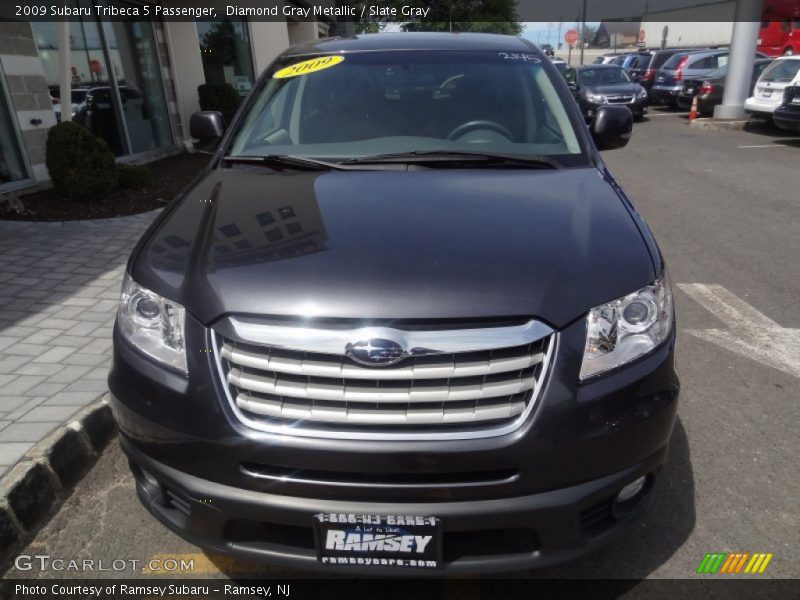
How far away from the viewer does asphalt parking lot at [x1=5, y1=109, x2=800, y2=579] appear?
2279 mm

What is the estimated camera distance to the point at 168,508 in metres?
1.94

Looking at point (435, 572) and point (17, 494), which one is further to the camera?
point (17, 494)

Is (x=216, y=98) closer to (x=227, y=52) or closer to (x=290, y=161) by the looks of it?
(x=227, y=52)

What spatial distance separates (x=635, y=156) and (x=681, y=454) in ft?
33.0

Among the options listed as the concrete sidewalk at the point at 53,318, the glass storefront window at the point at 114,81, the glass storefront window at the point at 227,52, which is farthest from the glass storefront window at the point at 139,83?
the concrete sidewalk at the point at 53,318

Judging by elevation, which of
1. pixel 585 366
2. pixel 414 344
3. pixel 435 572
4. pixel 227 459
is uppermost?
pixel 414 344

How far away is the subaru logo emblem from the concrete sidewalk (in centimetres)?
185

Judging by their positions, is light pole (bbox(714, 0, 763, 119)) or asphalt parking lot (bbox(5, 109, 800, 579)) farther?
light pole (bbox(714, 0, 763, 119))

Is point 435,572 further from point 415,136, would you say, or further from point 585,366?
point 415,136

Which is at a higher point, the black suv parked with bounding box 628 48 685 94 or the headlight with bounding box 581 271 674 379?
the headlight with bounding box 581 271 674 379

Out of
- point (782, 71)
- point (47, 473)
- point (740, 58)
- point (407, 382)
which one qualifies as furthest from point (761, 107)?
point (47, 473)

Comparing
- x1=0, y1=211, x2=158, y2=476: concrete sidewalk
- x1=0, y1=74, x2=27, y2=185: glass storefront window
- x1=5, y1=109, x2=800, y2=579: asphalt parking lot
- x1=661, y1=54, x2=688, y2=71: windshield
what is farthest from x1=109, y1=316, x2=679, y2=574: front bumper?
x1=661, y1=54, x2=688, y2=71: windshield

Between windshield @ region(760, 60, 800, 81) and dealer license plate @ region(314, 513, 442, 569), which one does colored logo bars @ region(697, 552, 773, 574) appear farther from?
windshield @ region(760, 60, 800, 81)

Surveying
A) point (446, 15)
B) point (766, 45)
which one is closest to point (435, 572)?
point (766, 45)
